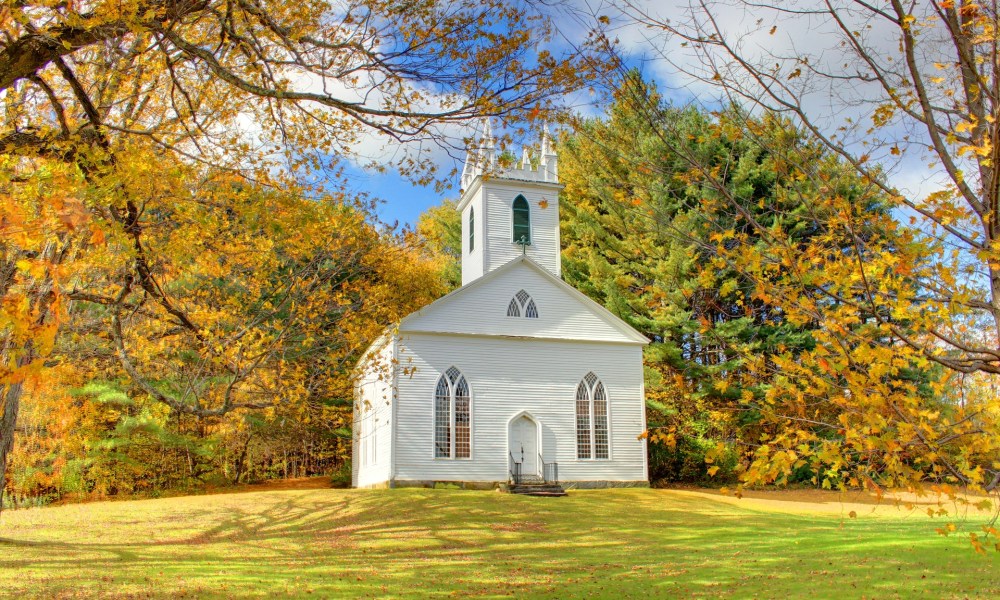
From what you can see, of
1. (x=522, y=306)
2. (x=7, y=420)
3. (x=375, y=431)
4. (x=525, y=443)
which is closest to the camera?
(x=7, y=420)

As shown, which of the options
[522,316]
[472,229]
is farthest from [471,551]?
[472,229]

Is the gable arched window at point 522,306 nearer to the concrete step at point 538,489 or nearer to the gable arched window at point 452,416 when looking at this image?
the gable arched window at point 452,416

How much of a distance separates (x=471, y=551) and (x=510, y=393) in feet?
39.4

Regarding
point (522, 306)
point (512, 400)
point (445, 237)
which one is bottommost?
point (512, 400)

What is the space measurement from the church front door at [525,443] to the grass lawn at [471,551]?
3478 millimetres

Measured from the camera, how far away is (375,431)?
27.0 meters

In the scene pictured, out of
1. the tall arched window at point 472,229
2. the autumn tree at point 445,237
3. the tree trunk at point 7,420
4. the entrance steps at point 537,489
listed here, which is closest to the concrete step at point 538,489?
the entrance steps at point 537,489

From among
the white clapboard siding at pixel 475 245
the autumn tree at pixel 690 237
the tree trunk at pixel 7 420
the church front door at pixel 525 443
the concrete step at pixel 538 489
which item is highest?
the white clapboard siding at pixel 475 245

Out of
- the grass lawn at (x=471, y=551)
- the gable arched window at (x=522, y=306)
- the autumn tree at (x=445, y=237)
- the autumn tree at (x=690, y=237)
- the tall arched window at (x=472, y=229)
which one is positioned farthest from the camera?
the autumn tree at (x=445, y=237)

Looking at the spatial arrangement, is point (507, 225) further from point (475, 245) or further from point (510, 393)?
point (510, 393)

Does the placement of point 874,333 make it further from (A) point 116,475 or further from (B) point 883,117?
(A) point 116,475

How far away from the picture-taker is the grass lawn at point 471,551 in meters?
10.1

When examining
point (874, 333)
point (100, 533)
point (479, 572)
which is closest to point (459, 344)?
point (100, 533)

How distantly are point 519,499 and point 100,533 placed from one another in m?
10.5
